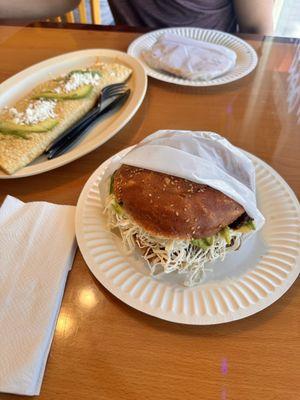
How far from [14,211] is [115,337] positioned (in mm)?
369

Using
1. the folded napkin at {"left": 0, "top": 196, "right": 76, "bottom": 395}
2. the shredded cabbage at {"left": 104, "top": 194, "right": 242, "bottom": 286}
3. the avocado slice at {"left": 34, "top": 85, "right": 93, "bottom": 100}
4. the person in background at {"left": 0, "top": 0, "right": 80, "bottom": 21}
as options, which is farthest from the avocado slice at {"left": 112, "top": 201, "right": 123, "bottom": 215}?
the person in background at {"left": 0, "top": 0, "right": 80, "bottom": 21}

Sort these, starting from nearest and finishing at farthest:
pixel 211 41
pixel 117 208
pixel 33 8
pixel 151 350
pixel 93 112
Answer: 1. pixel 151 350
2. pixel 117 208
3. pixel 93 112
4. pixel 211 41
5. pixel 33 8

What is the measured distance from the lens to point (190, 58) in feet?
3.73

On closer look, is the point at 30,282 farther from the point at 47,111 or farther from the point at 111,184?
the point at 47,111

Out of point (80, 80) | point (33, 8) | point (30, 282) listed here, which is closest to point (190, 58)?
point (80, 80)

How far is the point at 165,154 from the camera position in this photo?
2.03 feet

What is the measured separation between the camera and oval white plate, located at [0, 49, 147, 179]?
83 centimetres

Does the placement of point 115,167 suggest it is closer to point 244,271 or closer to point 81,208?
point 81,208

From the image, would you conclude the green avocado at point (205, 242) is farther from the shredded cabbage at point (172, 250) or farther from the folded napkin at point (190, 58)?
the folded napkin at point (190, 58)

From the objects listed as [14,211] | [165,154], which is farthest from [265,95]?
[14,211]

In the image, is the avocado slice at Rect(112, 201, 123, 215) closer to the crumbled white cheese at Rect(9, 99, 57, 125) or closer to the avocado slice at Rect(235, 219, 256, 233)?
the avocado slice at Rect(235, 219, 256, 233)

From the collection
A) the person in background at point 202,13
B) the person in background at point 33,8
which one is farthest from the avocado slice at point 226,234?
the person in background at point 33,8

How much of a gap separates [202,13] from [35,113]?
995 mm

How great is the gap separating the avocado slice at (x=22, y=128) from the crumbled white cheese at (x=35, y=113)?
0.02m
